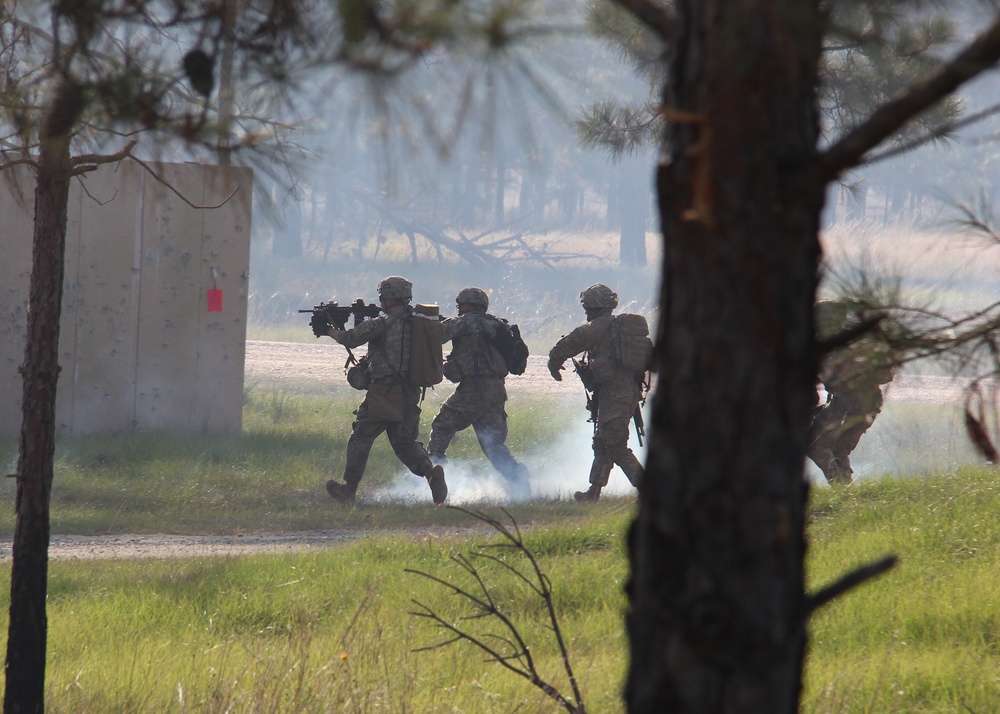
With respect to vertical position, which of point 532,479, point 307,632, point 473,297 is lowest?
point 532,479

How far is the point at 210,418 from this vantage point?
11.5 metres

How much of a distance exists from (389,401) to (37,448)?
556cm

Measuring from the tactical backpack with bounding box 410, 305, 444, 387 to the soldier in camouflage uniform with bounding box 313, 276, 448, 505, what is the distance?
0.06m

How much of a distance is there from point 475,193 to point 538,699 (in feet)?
138

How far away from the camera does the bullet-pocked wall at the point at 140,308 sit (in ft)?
35.4

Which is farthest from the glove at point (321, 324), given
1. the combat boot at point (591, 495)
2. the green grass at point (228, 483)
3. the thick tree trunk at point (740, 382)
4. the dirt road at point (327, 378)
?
the dirt road at point (327, 378)

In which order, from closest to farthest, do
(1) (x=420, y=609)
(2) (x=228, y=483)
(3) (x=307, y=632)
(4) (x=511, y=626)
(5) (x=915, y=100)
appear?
(5) (x=915, y=100)
(4) (x=511, y=626)
(3) (x=307, y=632)
(1) (x=420, y=609)
(2) (x=228, y=483)

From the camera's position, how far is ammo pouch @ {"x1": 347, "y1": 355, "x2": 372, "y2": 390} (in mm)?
9000

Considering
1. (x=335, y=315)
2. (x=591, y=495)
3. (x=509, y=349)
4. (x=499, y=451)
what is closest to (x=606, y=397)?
(x=591, y=495)

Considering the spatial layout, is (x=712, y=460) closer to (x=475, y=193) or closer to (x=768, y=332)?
(x=768, y=332)

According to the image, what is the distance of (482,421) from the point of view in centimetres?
981

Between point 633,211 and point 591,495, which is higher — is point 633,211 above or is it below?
above

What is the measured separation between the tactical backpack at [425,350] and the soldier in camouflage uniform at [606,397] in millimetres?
1063

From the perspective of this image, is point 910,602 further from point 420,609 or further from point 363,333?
point 363,333
